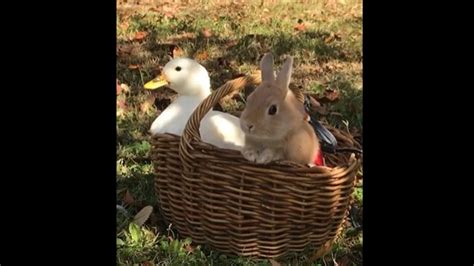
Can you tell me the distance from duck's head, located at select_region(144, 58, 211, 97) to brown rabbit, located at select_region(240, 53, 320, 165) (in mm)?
259

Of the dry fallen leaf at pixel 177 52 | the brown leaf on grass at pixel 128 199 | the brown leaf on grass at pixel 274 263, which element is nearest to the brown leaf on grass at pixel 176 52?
the dry fallen leaf at pixel 177 52

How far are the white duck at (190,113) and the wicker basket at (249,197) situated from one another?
0.23 ft

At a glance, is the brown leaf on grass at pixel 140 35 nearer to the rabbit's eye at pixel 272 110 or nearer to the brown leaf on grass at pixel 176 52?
the brown leaf on grass at pixel 176 52

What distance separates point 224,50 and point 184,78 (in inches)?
11.5

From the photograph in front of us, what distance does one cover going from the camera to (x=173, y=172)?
150cm

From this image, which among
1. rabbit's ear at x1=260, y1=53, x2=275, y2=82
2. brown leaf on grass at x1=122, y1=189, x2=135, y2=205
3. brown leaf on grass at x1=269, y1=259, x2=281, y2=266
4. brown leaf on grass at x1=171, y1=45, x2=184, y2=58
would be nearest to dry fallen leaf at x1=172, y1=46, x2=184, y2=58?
brown leaf on grass at x1=171, y1=45, x2=184, y2=58

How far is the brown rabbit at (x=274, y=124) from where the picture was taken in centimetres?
134

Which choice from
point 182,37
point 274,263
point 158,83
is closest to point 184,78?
point 158,83

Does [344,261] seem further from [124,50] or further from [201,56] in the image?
[124,50]

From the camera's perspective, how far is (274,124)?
1352mm

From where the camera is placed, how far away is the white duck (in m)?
1.49
